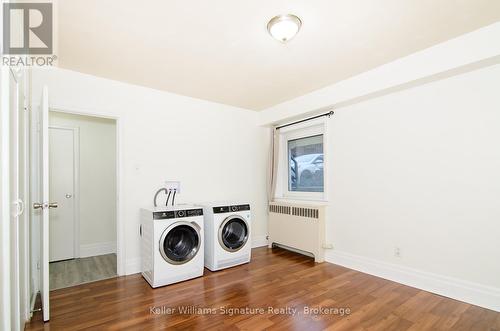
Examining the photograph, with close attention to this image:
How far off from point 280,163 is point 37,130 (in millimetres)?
3447

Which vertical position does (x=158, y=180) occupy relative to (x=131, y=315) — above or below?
above

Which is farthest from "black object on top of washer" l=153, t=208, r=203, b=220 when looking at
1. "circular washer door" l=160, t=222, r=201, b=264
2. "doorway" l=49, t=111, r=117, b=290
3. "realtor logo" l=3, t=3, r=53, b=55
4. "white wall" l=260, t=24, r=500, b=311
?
"white wall" l=260, t=24, r=500, b=311

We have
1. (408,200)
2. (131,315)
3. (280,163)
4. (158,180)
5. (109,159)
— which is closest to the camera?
(131,315)

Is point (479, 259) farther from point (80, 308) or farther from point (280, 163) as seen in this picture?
point (80, 308)

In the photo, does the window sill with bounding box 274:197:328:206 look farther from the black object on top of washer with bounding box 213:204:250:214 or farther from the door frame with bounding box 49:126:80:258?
the door frame with bounding box 49:126:80:258

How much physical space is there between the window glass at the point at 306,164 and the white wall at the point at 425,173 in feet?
1.47

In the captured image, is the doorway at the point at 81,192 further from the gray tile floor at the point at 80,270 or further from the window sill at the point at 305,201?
the window sill at the point at 305,201

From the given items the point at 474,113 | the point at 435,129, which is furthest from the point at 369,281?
the point at 474,113

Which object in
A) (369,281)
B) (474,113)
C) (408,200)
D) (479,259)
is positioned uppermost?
(474,113)

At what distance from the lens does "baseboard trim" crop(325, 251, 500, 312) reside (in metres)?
2.19

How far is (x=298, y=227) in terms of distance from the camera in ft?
12.3

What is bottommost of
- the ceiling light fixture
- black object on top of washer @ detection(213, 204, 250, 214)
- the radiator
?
the radiator

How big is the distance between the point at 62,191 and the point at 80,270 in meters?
1.27

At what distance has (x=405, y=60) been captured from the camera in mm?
2553
